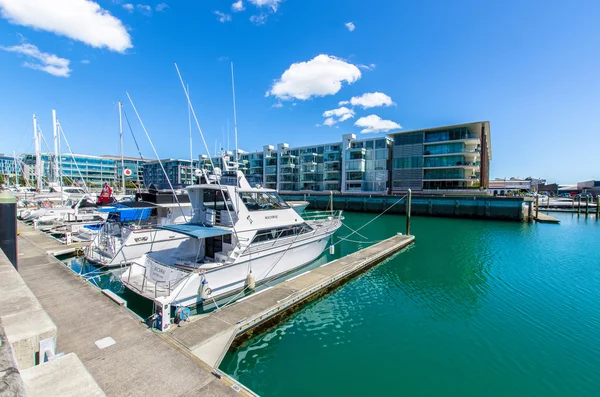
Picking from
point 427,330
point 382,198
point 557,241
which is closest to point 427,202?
point 382,198

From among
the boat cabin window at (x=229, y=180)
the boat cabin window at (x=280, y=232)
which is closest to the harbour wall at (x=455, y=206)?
the boat cabin window at (x=280, y=232)

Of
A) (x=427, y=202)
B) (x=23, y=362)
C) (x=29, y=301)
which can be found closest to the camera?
(x=23, y=362)

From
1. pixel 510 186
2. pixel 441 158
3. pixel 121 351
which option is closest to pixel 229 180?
pixel 121 351

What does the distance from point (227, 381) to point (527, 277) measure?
15725 mm

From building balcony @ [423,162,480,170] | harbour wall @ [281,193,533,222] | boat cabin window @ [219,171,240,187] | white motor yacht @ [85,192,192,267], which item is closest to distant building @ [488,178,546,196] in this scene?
building balcony @ [423,162,480,170]

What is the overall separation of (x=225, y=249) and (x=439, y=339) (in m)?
8.26

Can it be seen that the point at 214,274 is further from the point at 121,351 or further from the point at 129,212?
the point at 129,212

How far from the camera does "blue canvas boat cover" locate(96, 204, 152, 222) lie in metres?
15.3

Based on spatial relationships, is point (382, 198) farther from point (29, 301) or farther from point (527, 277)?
point (29, 301)

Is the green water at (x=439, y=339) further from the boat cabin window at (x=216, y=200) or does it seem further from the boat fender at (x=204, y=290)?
Result: the boat cabin window at (x=216, y=200)

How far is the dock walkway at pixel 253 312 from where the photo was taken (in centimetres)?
661

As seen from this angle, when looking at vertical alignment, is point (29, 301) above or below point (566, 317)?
above

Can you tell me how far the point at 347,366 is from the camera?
710 cm

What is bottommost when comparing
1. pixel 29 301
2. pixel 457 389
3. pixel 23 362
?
pixel 457 389
